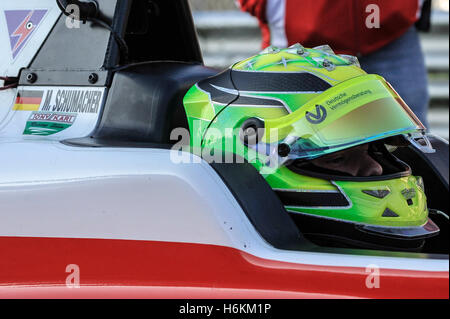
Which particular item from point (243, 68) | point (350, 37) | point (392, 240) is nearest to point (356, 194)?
point (392, 240)

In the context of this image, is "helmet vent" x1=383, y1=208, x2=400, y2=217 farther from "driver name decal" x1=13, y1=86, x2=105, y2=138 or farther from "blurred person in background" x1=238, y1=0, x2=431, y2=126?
"blurred person in background" x1=238, y1=0, x2=431, y2=126

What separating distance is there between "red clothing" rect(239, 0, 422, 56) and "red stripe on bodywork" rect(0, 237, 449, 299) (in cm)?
145

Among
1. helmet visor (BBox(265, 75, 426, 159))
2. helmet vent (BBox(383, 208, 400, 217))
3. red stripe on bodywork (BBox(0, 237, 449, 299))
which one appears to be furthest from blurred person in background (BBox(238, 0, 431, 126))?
red stripe on bodywork (BBox(0, 237, 449, 299))

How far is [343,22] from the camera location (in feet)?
9.14

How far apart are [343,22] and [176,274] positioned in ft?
4.92

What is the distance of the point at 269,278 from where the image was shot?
Result: 5.08 ft

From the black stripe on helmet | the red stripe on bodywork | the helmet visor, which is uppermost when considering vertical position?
the black stripe on helmet

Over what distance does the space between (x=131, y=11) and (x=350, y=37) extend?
0.99 m

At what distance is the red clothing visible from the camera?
2.78m

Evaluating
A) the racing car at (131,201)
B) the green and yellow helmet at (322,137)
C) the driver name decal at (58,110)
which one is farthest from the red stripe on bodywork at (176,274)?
the driver name decal at (58,110)

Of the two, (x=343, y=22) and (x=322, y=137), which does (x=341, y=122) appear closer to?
(x=322, y=137)

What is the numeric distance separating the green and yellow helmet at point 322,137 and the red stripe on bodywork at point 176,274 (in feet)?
0.87

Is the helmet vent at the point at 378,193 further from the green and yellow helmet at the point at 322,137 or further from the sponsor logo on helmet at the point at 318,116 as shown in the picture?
the sponsor logo on helmet at the point at 318,116

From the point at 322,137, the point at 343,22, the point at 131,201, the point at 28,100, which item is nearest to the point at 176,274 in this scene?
the point at 131,201
